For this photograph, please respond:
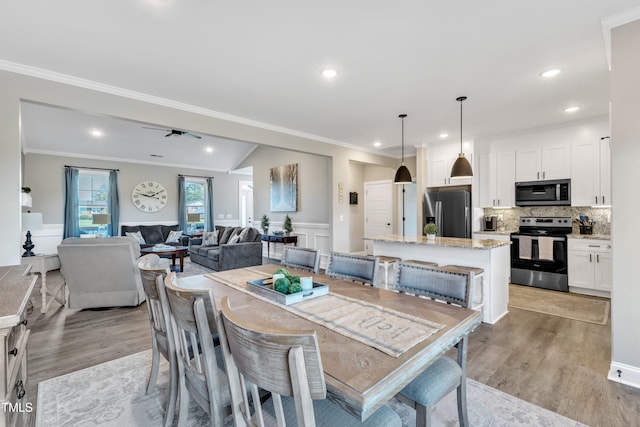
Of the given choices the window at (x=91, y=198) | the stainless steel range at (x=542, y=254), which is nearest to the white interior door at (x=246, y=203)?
the window at (x=91, y=198)

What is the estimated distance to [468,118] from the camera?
4.33 meters

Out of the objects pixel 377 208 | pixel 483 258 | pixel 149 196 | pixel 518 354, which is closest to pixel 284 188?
pixel 377 208

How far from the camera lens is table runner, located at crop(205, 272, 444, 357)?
3.98 ft

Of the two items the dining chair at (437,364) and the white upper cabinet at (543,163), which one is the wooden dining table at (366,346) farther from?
the white upper cabinet at (543,163)

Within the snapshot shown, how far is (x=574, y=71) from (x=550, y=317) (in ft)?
8.69

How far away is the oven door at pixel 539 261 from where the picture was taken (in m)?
4.50

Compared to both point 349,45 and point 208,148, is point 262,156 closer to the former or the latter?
point 208,148

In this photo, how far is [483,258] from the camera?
338 cm

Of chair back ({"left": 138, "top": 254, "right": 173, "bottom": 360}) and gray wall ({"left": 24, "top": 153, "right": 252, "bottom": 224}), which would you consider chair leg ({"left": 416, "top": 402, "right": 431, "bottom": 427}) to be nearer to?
chair back ({"left": 138, "top": 254, "right": 173, "bottom": 360})

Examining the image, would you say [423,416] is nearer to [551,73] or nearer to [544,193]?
[551,73]

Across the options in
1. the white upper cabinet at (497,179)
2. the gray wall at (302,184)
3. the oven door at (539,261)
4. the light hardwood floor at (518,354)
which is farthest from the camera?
the gray wall at (302,184)

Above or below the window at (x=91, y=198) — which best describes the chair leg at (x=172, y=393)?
below

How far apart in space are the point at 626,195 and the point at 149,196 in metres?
9.09

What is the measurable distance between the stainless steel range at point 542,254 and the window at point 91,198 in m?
8.86
